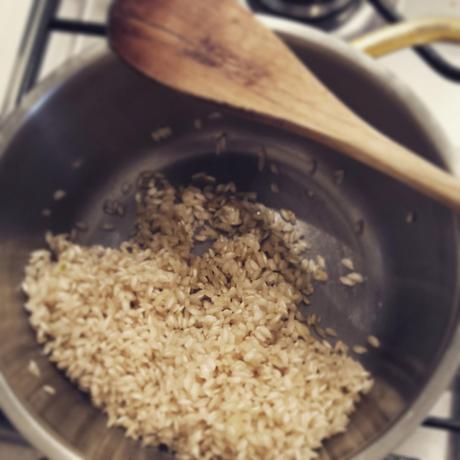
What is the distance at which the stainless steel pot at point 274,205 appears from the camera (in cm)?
55

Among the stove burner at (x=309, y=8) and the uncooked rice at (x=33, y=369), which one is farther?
the stove burner at (x=309, y=8)

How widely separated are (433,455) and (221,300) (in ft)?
0.84

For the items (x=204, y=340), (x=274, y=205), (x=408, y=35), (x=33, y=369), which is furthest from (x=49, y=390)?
(x=408, y=35)

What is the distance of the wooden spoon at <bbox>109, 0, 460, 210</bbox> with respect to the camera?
529mm

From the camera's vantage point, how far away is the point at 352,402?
0.59 metres

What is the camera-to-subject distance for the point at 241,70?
21.7 inches

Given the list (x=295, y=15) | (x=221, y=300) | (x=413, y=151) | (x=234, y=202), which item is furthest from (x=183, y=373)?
(x=295, y=15)

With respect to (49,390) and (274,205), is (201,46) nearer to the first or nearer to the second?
(274,205)

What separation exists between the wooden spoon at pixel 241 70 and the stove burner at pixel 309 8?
17 centimetres

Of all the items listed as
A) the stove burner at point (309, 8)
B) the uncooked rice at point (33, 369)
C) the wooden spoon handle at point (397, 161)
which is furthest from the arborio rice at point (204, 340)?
the stove burner at point (309, 8)

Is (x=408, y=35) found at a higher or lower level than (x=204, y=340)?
higher

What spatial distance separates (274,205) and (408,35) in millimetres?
231

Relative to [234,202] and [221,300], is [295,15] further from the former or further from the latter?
[221,300]

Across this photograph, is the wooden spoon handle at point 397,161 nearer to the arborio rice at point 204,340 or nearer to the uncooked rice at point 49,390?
the arborio rice at point 204,340
